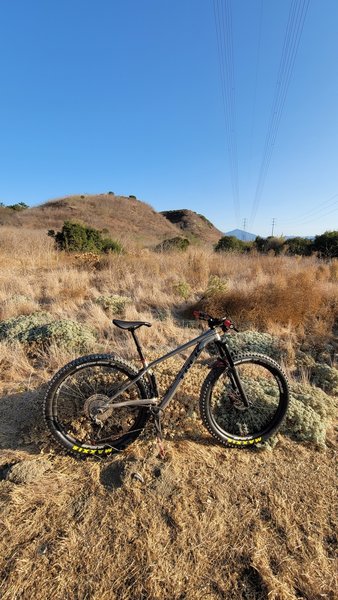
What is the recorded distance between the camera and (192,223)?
61.2 m

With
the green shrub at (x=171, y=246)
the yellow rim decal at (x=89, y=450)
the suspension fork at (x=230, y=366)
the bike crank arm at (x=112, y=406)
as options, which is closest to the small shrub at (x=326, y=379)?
the suspension fork at (x=230, y=366)

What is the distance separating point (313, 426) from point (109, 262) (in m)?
8.20

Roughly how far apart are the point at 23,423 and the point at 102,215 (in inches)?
1790

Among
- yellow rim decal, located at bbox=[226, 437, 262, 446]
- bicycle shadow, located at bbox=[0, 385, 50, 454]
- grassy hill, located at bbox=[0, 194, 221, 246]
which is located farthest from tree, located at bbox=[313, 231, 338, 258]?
bicycle shadow, located at bbox=[0, 385, 50, 454]

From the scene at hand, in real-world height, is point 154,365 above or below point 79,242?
below

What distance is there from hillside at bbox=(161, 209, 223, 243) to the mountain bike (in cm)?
5284

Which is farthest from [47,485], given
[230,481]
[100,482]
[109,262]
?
[109,262]

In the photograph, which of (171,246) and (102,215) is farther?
(102,215)

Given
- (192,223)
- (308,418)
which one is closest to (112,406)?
(308,418)

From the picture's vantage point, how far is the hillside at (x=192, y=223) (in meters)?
57.4

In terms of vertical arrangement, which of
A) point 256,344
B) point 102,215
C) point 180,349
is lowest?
point 256,344

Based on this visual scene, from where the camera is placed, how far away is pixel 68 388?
2637 mm

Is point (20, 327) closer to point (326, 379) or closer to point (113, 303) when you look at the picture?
point (113, 303)

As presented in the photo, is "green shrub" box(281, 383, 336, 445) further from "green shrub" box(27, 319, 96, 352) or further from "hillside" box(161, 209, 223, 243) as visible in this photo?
"hillside" box(161, 209, 223, 243)
